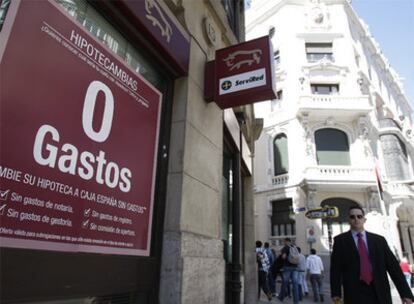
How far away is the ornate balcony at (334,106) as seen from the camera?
747 inches

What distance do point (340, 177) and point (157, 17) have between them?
54.8ft

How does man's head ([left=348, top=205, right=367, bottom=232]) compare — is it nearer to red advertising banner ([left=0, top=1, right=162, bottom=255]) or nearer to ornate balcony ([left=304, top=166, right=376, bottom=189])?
red advertising banner ([left=0, top=1, right=162, bottom=255])

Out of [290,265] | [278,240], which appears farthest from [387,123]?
[290,265]

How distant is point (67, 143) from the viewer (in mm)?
2305

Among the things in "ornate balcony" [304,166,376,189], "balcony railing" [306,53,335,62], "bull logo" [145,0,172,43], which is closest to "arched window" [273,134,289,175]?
"ornate balcony" [304,166,376,189]

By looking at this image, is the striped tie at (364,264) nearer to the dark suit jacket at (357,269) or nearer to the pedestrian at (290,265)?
the dark suit jacket at (357,269)

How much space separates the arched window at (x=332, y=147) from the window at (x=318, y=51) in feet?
19.1

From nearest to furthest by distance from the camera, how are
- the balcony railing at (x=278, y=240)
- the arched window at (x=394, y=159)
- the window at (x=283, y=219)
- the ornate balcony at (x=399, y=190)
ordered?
1. the balcony railing at (x=278, y=240)
2. the window at (x=283, y=219)
3. the ornate balcony at (x=399, y=190)
4. the arched window at (x=394, y=159)

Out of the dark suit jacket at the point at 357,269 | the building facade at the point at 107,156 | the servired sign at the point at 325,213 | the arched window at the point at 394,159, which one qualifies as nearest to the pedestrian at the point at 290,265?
the servired sign at the point at 325,213

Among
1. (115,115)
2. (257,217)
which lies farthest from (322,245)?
(115,115)

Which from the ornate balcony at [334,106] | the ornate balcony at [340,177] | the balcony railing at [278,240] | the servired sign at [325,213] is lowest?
the balcony railing at [278,240]

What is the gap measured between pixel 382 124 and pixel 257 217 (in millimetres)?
12005

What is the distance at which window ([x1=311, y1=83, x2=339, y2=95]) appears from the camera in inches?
826

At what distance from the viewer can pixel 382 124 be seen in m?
22.8
